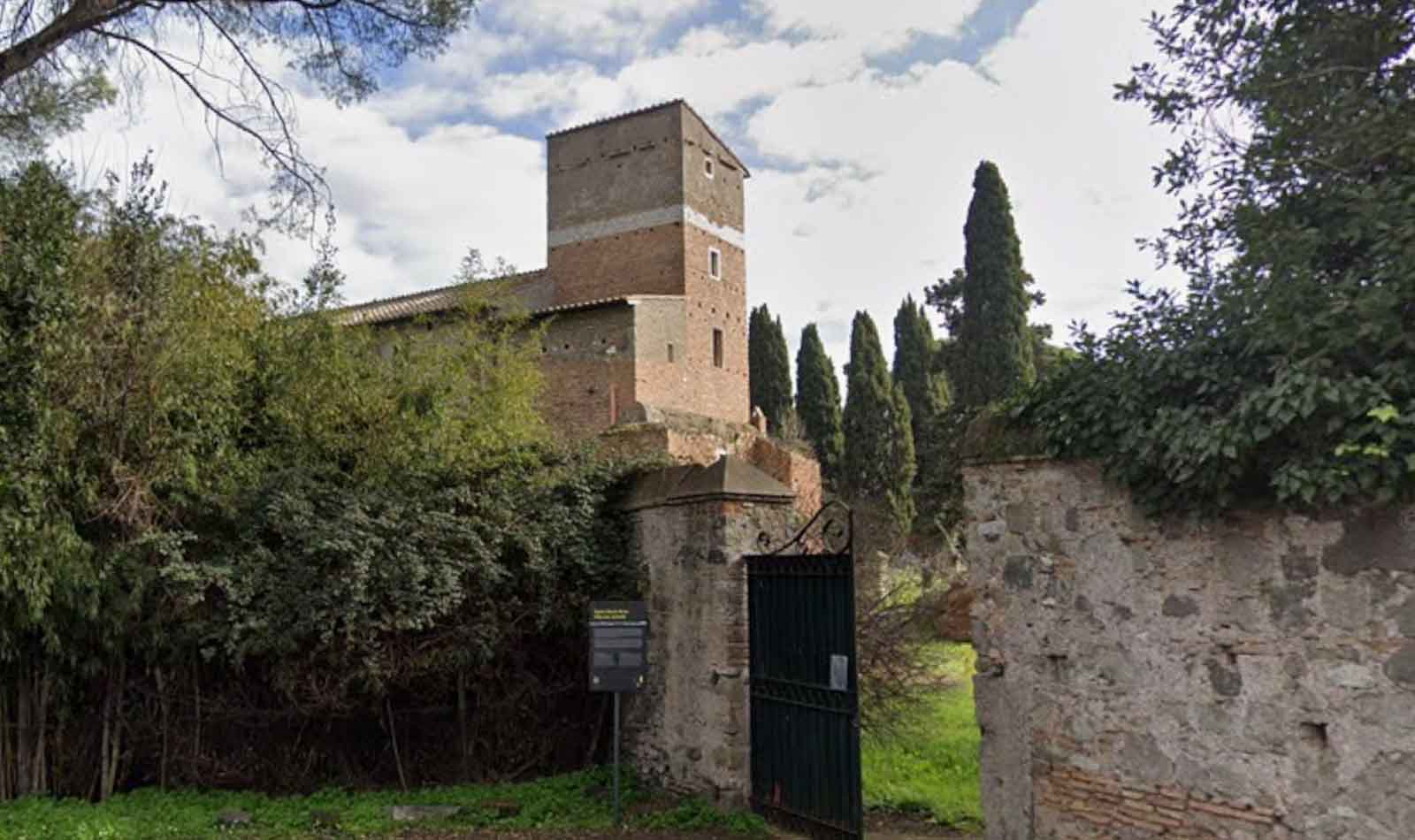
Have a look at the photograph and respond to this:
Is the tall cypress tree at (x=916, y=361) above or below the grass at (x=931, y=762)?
above

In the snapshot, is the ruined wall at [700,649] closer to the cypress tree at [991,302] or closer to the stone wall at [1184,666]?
the stone wall at [1184,666]

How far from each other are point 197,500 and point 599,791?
143 inches

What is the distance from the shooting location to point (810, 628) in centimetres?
609

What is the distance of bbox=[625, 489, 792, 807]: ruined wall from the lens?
21.5 ft

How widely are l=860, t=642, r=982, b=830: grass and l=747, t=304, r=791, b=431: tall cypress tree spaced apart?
73.7 feet

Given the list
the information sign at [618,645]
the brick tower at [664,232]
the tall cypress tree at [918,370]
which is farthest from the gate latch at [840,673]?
the tall cypress tree at [918,370]

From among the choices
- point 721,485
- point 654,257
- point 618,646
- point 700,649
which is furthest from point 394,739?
point 654,257

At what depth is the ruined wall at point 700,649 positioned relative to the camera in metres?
6.56

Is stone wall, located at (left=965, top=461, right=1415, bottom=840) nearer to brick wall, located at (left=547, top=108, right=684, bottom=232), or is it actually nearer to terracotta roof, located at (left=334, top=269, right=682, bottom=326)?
terracotta roof, located at (left=334, top=269, right=682, bottom=326)

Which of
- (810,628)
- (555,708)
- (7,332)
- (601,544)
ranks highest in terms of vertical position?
(7,332)

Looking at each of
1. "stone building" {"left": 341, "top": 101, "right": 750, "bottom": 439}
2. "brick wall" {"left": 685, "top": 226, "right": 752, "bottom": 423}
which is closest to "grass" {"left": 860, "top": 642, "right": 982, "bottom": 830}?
"stone building" {"left": 341, "top": 101, "right": 750, "bottom": 439}

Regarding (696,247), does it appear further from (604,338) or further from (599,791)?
(599,791)

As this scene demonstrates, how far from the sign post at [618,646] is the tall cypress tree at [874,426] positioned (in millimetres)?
21107

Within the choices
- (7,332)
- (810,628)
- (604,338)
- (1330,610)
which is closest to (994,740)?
(810,628)
